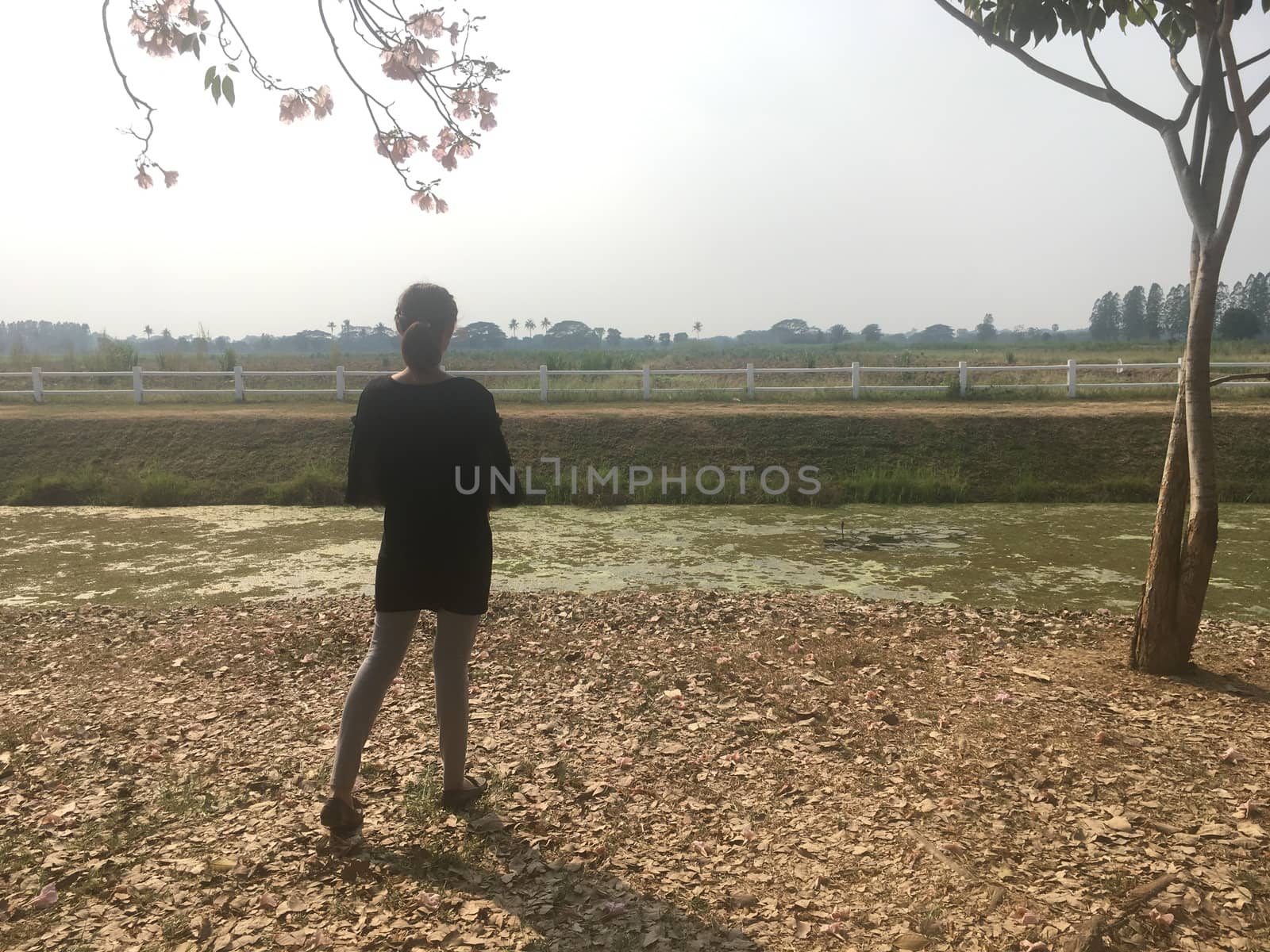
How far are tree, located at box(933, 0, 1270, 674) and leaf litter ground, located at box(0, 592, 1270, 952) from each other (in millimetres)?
337

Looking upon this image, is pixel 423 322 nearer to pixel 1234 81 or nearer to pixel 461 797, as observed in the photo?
pixel 461 797

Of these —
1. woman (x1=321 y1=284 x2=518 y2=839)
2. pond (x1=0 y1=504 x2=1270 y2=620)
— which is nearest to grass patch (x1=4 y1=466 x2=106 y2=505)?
pond (x1=0 y1=504 x2=1270 y2=620)

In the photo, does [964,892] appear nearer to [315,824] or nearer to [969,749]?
[969,749]

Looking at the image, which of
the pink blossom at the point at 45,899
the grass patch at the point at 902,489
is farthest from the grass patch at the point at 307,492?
the pink blossom at the point at 45,899

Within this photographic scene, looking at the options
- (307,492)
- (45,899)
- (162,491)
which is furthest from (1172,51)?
(162,491)

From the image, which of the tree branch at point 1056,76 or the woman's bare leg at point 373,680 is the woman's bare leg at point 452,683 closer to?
the woman's bare leg at point 373,680

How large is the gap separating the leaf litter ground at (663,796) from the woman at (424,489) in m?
0.59

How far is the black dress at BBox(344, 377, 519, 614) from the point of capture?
260 centimetres

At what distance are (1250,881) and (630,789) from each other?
1.92 m

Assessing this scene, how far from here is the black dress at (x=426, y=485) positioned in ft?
8.52

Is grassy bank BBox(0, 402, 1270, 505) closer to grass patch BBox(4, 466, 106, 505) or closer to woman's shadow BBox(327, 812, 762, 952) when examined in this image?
grass patch BBox(4, 466, 106, 505)

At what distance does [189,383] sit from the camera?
715 inches

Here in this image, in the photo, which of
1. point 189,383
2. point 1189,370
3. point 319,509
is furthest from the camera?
point 189,383

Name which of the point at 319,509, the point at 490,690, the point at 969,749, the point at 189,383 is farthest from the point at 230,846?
the point at 189,383
